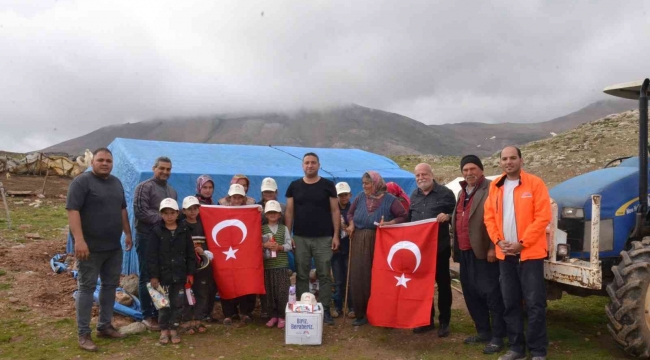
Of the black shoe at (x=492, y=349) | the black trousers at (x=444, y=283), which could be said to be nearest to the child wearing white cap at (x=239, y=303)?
the black trousers at (x=444, y=283)

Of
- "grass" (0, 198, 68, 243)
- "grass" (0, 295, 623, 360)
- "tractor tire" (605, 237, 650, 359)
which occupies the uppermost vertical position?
"tractor tire" (605, 237, 650, 359)

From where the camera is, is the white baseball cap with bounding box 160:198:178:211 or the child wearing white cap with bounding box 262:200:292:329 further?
the child wearing white cap with bounding box 262:200:292:329

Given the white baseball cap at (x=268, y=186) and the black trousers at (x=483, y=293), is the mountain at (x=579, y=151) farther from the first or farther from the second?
the white baseball cap at (x=268, y=186)

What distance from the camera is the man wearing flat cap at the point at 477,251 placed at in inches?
206

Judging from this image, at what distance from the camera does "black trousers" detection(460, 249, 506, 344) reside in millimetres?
5316

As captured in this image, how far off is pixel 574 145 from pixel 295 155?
25611 millimetres

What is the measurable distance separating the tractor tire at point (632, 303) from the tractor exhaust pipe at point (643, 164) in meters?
0.52

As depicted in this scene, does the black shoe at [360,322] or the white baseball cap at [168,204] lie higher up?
the white baseball cap at [168,204]

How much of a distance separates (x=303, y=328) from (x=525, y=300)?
2446mm

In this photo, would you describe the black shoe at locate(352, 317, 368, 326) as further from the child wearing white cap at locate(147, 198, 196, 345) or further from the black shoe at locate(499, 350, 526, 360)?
the child wearing white cap at locate(147, 198, 196, 345)

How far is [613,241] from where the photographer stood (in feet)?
17.4

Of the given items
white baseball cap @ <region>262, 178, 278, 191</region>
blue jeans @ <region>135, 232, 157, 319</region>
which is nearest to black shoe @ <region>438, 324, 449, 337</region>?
white baseball cap @ <region>262, 178, 278, 191</region>

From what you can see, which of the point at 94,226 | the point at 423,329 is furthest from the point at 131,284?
the point at 423,329

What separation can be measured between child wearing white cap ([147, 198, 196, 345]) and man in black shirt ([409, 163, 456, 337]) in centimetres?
273
